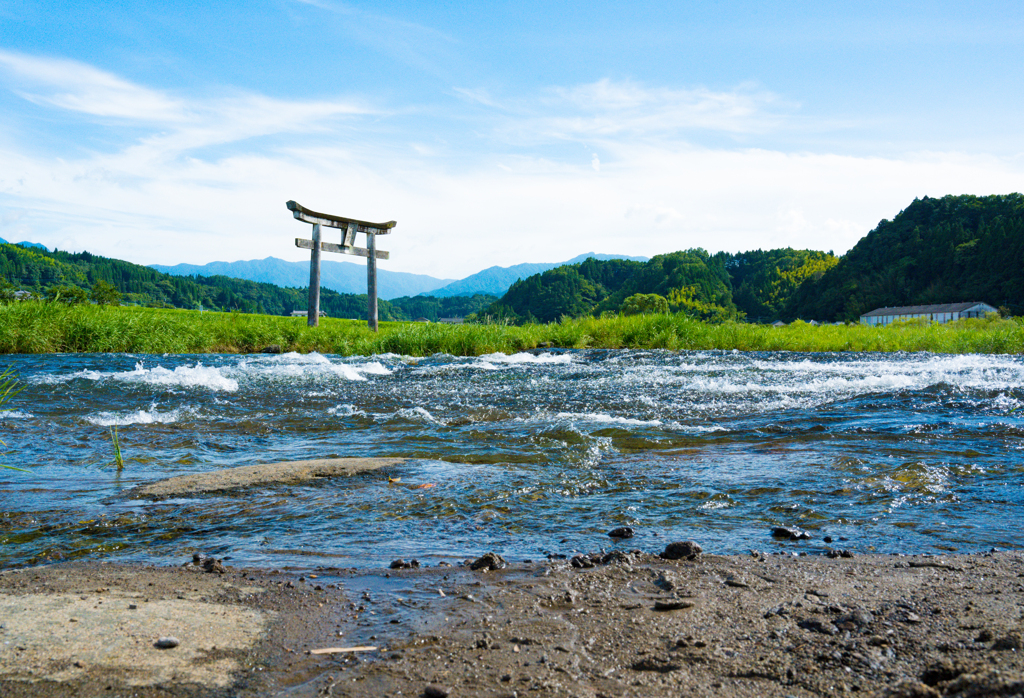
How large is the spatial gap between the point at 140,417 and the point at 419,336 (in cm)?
998

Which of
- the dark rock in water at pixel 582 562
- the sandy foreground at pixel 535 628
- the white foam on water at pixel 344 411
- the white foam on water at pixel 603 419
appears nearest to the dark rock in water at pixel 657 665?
the sandy foreground at pixel 535 628

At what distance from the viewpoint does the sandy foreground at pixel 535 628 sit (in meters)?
1.98

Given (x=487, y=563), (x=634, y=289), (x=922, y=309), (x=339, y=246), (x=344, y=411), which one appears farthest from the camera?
(x=634, y=289)

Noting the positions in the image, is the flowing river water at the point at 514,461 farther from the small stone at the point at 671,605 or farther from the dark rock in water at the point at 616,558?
the small stone at the point at 671,605

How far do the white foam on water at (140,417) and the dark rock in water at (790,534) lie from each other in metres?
6.69

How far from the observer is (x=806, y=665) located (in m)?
2.05

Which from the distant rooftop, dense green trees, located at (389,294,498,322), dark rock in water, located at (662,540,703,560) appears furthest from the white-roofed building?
dense green trees, located at (389,294,498,322)

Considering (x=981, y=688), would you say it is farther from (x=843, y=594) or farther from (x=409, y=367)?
(x=409, y=367)

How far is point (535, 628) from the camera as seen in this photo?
241 centimetres

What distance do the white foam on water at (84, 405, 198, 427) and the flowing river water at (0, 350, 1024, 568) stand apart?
4 centimetres

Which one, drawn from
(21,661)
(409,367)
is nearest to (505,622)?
(21,661)

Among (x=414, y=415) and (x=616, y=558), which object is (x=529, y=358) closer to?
(x=414, y=415)

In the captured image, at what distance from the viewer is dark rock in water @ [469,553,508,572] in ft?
9.98

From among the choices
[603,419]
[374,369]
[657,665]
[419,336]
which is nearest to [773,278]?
[419,336]
